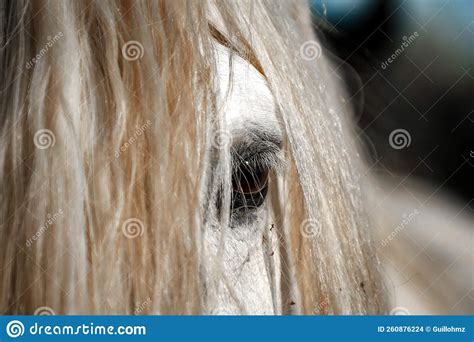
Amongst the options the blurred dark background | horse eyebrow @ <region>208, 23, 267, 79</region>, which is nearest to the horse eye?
horse eyebrow @ <region>208, 23, 267, 79</region>

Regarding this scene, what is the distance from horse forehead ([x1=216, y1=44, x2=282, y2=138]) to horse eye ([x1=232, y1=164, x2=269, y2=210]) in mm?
56

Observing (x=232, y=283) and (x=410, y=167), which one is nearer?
(x=232, y=283)

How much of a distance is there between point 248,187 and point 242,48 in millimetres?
211

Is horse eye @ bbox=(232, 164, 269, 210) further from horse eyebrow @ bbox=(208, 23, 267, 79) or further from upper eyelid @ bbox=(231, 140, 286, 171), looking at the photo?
horse eyebrow @ bbox=(208, 23, 267, 79)

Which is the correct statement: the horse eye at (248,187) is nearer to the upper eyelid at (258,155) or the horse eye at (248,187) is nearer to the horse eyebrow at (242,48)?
the upper eyelid at (258,155)

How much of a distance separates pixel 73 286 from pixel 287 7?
56 centimetres

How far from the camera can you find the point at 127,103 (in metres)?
0.77

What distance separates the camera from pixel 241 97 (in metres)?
0.80

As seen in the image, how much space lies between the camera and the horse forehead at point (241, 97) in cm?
79

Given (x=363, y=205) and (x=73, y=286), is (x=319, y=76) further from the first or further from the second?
(x=73, y=286)
